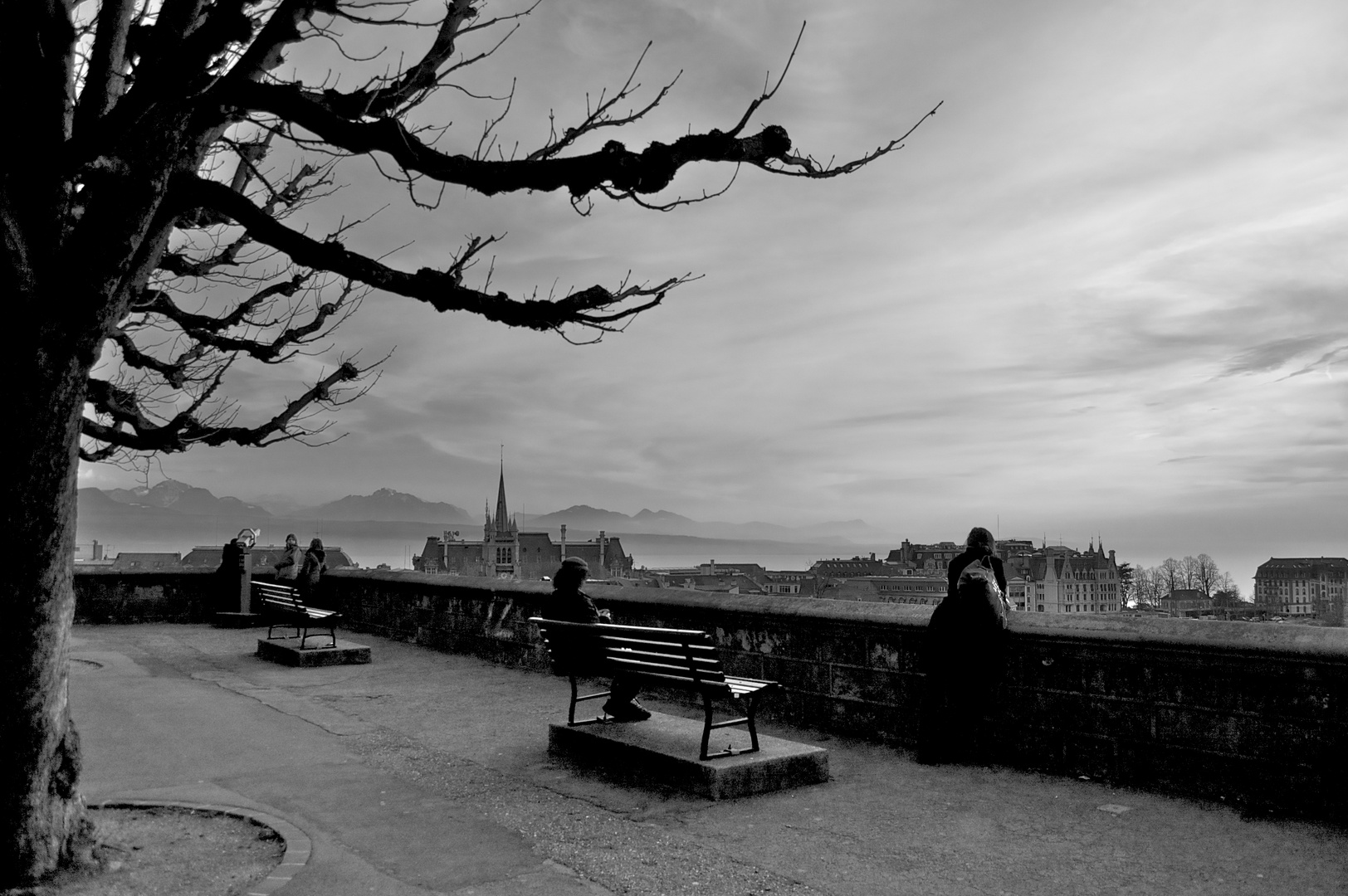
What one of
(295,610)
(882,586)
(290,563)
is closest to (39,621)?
(295,610)

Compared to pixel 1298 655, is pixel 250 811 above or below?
below

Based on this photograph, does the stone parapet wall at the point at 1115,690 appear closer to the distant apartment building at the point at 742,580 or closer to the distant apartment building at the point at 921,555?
the distant apartment building at the point at 921,555

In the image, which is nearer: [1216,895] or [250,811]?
[1216,895]

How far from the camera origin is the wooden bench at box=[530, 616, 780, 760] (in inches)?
238

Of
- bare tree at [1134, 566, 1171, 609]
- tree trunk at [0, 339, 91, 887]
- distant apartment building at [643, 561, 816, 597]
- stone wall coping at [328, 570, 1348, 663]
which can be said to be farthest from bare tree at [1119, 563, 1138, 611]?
tree trunk at [0, 339, 91, 887]

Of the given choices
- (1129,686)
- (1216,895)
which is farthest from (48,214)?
(1129,686)

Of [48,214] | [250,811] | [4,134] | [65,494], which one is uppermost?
[4,134]

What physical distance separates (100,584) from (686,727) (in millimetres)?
14532

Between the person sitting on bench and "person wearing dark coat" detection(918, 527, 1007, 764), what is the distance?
1979 millimetres

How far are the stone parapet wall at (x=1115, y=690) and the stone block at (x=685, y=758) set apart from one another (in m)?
1.14

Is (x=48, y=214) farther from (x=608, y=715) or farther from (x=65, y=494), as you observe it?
(x=608, y=715)

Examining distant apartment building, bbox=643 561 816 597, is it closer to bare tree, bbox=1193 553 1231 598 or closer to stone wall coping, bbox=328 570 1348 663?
bare tree, bbox=1193 553 1231 598

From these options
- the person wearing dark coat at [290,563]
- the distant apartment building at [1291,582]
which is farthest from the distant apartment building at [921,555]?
the person wearing dark coat at [290,563]

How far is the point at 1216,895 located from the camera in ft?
14.3
